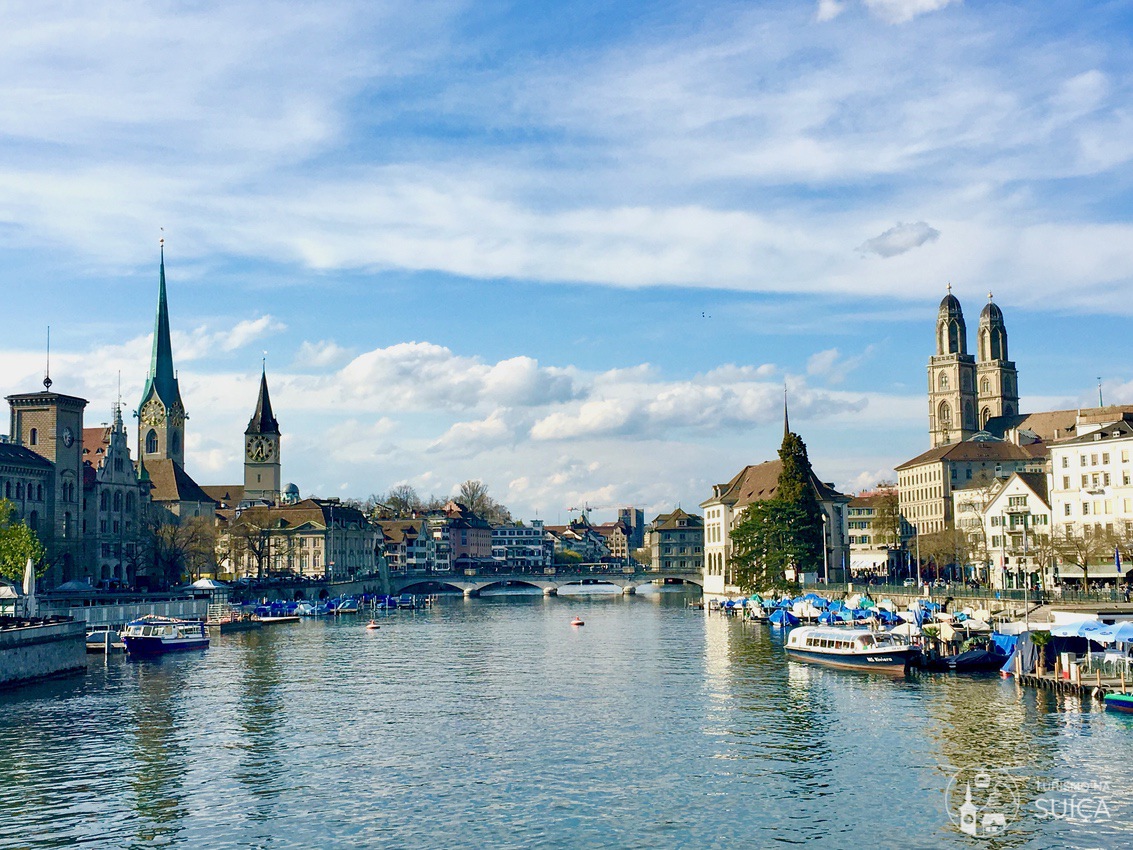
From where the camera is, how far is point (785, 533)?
132m

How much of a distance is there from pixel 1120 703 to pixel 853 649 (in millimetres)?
21725

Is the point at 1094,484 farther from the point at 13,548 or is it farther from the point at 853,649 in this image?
the point at 13,548

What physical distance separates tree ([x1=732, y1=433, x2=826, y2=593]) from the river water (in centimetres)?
5737

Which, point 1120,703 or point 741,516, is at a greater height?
point 741,516

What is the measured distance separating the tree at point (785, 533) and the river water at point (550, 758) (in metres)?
57.4

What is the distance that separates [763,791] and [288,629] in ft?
284

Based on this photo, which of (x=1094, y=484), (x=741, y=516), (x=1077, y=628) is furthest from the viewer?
(x=741, y=516)

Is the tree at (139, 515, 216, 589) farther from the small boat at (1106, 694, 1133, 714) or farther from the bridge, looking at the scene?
the small boat at (1106, 694, 1133, 714)

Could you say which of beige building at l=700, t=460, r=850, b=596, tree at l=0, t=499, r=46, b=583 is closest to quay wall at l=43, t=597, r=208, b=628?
tree at l=0, t=499, r=46, b=583

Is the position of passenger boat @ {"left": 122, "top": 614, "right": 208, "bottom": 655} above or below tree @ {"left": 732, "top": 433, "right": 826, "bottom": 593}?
below

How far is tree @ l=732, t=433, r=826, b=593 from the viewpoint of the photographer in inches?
5157

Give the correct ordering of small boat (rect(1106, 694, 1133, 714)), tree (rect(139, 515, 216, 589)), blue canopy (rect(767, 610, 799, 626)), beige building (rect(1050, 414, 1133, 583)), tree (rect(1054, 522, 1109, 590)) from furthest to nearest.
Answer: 1. tree (rect(139, 515, 216, 589))
2. beige building (rect(1050, 414, 1133, 583))
3. blue canopy (rect(767, 610, 799, 626))
4. tree (rect(1054, 522, 1109, 590))
5. small boat (rect(1106, 694, 1133, 714))

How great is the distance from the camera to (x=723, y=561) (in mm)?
170625

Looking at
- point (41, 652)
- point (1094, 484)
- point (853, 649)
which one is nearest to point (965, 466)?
point (1094, 484)
